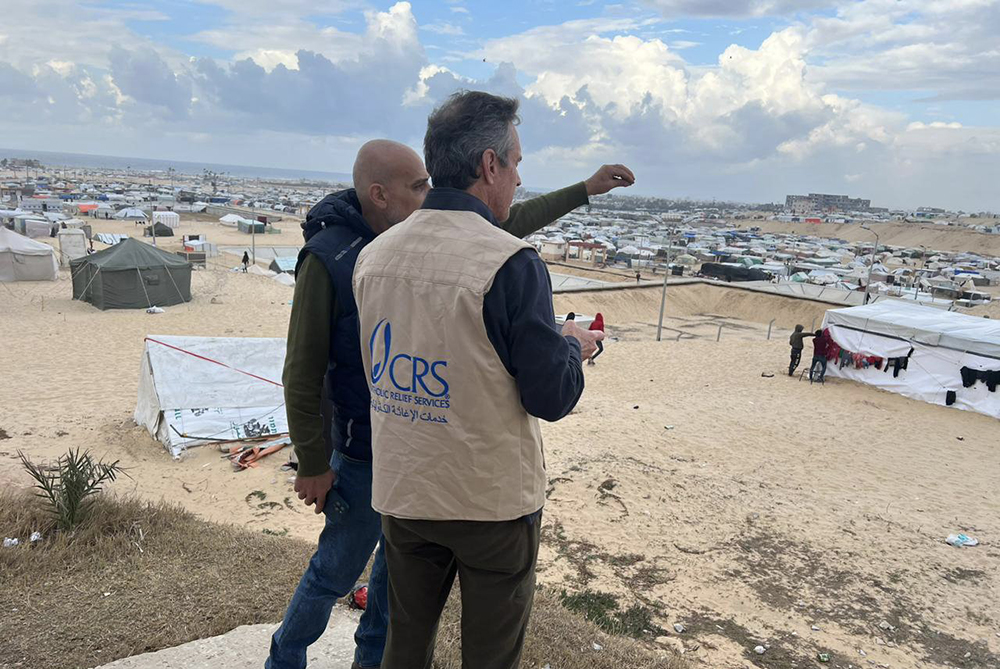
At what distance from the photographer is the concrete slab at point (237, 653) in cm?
269

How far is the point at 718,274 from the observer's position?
138ft

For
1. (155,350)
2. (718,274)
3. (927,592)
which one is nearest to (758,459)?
(927,592)

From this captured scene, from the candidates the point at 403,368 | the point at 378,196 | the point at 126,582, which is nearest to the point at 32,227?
the point at 126,582

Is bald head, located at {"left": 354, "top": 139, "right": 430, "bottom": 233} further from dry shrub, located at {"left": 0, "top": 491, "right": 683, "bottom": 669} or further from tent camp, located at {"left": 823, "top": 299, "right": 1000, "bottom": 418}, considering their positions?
tent camp, located at {"left": 823, "top": 299, "right": 1000, "bottom": 418}

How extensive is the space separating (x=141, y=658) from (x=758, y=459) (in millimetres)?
9662

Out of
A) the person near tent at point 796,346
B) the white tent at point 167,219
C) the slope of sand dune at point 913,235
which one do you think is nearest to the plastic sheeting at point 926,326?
the person near tent at point 796,346

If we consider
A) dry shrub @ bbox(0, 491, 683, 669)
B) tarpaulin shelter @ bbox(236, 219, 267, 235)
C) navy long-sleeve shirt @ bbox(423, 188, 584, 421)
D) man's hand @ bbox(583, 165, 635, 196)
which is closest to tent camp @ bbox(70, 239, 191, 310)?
dry shrub @ bbox(0, 491, 683, 669)

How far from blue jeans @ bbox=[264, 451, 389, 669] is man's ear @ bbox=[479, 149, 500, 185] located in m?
1.07

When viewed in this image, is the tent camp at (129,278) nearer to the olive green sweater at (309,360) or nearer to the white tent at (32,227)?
the olive green sweater at (309,360)

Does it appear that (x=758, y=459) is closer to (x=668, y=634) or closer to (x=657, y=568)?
(x=657, y=568)

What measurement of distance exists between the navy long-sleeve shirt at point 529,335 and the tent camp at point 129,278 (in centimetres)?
2201

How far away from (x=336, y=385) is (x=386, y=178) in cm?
73

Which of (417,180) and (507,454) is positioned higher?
(417,180)

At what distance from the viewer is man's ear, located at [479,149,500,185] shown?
164cm
